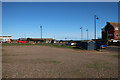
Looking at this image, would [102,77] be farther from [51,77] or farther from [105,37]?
[105,37]

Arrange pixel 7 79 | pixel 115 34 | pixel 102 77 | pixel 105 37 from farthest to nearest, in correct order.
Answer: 1. pixel 105 37
2. pixel 115 34
3. pixel 102 77
4. pixel 7 79

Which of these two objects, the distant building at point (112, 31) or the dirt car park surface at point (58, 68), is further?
the distant building at point (112, 31)

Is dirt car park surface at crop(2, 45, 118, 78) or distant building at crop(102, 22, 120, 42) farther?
distant building at crop(102, 22, 120, 42)

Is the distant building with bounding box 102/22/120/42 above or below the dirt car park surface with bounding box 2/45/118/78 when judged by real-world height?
above

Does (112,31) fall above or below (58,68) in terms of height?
above

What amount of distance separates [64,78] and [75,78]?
50 centimetres

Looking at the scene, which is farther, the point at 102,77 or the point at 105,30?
the point at 105,30

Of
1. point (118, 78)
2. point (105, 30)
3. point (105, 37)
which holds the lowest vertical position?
point (118, 78)

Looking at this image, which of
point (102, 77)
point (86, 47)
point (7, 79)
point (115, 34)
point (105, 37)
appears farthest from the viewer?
point (105, 37)

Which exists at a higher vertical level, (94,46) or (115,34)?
(115,34)

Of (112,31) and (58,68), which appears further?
(112,31)

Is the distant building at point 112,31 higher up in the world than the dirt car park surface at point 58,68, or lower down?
higher up

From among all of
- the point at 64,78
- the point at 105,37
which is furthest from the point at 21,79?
the point at 105,37

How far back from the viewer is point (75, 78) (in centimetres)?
512
